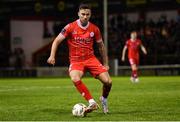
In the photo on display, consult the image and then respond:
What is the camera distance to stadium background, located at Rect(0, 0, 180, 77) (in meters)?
40.6

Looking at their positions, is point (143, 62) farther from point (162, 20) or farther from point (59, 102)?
point (59, 102)

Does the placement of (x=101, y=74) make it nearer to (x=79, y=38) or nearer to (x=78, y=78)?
(x=78, y=78)

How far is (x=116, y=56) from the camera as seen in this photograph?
137 feet

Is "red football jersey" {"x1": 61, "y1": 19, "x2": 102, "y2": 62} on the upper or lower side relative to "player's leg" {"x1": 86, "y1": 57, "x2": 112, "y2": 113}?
upper

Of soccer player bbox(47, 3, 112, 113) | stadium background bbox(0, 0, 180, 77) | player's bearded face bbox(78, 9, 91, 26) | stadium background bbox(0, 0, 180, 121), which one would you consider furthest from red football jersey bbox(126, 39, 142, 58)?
player's bearded face bbox(78, 9, 91, 26)

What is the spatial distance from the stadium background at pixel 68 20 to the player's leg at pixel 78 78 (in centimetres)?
2649

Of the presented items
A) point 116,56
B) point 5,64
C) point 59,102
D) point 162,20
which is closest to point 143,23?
point 162,20

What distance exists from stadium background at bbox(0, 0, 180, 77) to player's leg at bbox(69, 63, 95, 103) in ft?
86.9

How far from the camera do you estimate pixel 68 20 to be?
49.7 m

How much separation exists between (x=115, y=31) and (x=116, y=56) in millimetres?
4351

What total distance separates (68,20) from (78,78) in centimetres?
3809

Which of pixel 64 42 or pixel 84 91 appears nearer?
pixel 84 91

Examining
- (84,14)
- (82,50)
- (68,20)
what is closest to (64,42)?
(68,20)

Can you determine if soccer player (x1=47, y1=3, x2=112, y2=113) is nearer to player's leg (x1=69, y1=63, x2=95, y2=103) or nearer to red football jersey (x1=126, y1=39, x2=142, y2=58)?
player's leg (x1=69, y1=63, x2=95, y2=103)
